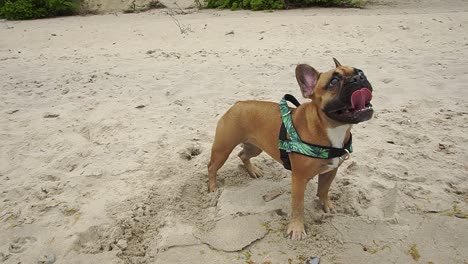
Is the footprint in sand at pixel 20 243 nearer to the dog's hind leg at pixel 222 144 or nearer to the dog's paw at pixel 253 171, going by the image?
the dog's hind leg at pixel 222 144

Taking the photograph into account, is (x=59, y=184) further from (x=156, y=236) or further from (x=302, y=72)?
(x=302, y=72)

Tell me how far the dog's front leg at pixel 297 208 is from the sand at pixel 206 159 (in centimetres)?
8

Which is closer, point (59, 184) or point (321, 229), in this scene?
point (321, 229)

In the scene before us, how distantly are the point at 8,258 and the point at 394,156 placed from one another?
338 cm

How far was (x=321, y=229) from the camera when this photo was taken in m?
3.03

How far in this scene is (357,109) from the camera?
243 centimetres

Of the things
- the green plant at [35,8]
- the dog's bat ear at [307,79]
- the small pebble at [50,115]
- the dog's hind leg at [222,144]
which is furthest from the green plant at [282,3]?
the dog's bat ear at [307,79]

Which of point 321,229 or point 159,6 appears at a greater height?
point 159,6

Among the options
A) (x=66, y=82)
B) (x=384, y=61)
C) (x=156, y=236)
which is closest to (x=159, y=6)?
(x=66, y=82)

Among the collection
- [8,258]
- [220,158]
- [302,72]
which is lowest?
[8,258]

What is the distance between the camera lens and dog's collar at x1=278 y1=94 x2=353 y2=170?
269 centimetres

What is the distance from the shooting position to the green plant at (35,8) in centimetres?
1195

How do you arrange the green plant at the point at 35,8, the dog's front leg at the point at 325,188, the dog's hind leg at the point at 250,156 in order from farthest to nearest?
the green plant at the point at 35,8, the dog's hind leg at the point at 250,156, the dog's front leg at the point at 325,188

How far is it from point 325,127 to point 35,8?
40.2 feet
